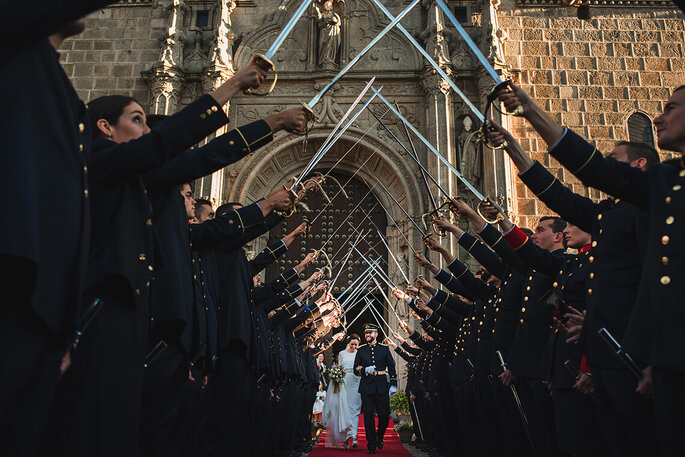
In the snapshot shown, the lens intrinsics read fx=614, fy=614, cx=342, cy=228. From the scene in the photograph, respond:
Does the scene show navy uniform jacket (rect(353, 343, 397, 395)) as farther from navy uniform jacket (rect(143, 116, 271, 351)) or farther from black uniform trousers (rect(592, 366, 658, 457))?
navy uniform jacket (rect(143, 116, 271, 351))

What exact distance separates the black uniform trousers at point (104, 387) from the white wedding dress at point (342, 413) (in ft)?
32.4

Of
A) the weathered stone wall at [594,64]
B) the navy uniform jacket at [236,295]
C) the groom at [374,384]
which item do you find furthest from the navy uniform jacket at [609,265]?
the weathered stone wall at [594,64]

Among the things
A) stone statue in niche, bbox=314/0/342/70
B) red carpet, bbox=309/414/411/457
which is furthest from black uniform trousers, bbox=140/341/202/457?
stone statue in niche, bbox=314/0/342/70

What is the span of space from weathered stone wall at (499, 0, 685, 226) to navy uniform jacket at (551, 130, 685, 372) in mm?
11565

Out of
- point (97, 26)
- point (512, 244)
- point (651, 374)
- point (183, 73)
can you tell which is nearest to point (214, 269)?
point (512, 244)

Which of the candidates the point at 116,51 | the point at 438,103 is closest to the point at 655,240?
the point at 438,103

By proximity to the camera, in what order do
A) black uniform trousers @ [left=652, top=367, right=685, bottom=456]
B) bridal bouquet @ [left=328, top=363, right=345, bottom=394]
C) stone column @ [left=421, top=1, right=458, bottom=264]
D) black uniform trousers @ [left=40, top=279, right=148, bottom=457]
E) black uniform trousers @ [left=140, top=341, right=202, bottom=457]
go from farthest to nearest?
1. stone column @ [left=421, top=1, right=458, bottom=264]
2. bridal bouquet @ [left=328, top=363, right=345, bottom=394]
3. black uniform trousers @ [left=140, top=341, right=202, bottom=457]
4. black uniform trousers @ [left=652, top=367, right=685, bottom=456]
5. black uniform trousers @ [left=40, top=279, right=148, bottom=457]

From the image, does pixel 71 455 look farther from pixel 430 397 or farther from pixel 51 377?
pixel 430 397

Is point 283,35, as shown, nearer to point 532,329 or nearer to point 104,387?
point 104,387

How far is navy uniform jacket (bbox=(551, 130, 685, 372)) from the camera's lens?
7.78 feet

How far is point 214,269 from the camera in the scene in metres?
4.71

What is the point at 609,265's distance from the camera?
3.15m

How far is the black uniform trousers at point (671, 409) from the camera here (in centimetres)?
231

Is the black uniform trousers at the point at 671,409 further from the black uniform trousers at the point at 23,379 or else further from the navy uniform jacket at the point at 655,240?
the black uniform trousers at the point at 23,379
